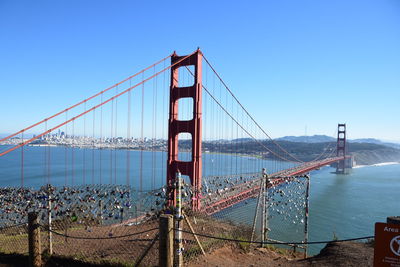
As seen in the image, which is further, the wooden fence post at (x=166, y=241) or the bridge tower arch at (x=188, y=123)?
the bridge tower arch at (x=188, y=123)

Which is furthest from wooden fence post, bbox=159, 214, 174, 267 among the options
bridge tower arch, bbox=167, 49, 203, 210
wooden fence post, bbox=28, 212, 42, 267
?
bridge tower arch, bbox=167, 49, 203, 210

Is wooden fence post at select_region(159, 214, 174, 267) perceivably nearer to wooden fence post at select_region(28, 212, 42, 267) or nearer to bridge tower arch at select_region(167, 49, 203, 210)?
wooden fence post at select_region(28, 212, 42, 267)

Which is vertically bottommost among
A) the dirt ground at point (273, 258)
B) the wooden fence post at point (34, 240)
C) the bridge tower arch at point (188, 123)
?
the dirt ground at point (273, 258)

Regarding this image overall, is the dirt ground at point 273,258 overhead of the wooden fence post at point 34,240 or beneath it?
beneath

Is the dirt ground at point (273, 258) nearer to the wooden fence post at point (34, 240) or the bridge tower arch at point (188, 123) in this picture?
the wooden fence post at point (34, 240)

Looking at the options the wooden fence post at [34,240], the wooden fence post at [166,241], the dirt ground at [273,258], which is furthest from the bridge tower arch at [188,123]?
the wooden fence post at [166,241]

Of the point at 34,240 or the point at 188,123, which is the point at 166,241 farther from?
the point at 188,123
